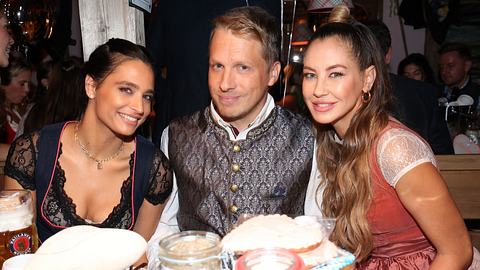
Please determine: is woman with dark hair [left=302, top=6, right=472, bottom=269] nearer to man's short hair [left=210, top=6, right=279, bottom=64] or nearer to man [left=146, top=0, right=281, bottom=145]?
man's short hair [left=210, top=6, right=279, bottom=64]

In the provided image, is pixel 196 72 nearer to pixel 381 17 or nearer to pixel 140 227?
pixel 140 227

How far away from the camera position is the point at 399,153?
1.59 meters

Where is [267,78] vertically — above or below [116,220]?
above

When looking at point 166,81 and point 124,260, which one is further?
point 166,81

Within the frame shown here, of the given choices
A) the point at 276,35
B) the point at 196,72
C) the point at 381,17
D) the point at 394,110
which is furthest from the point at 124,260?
the point at 381,17

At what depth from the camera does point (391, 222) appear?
1716 millimetres

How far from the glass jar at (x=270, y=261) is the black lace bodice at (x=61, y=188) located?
46.8 inches

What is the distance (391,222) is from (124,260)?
1.17m

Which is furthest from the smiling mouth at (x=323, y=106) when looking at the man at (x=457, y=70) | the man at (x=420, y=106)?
the man at (x=457, y=70)

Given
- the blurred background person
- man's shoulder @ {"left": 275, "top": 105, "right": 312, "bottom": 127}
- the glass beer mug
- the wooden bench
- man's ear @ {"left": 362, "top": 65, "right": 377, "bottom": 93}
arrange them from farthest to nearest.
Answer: the blurred background person, the wooden bench, man's shoulder @ {"left": 275, "top": 105, "right": 312, "bottom": 127}, man's ear @ {"left": 362, "top": 65, "right": 377, "bottom": 93}, the glass beer mug

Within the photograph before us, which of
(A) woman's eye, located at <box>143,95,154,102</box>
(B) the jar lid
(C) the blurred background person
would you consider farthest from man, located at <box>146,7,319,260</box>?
(C) the blurred background person

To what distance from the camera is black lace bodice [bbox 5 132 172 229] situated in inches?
72.2

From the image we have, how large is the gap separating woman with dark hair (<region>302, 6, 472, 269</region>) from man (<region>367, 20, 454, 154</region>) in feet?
4.46

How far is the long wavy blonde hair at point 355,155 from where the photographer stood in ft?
5.48
